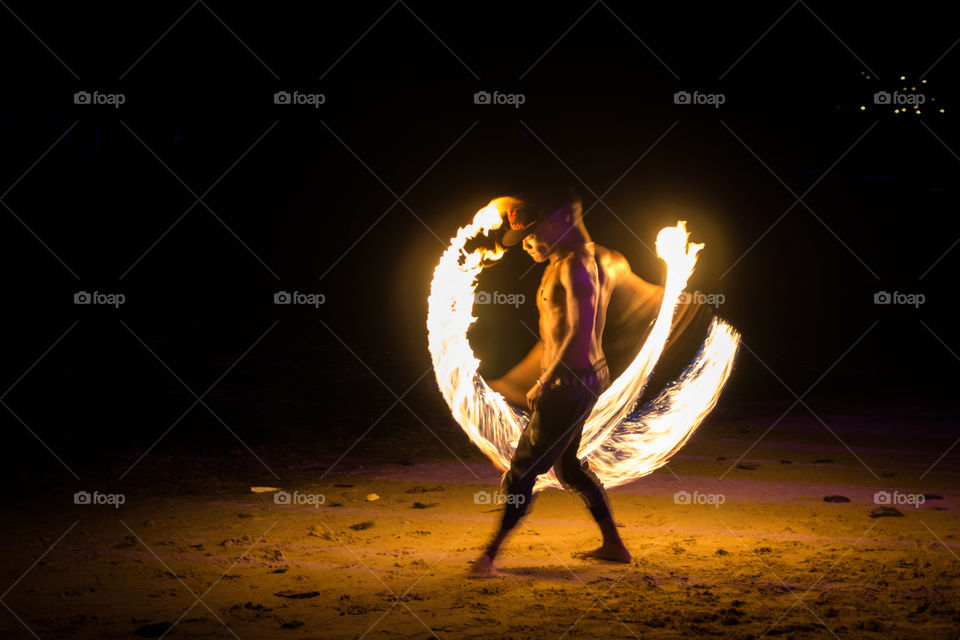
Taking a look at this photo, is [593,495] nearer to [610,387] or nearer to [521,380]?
[610,387]

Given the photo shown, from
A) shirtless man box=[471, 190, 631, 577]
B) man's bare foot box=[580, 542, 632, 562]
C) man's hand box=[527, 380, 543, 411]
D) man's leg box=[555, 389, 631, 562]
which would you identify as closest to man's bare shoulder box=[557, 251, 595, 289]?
shirtless man box=[471, 190, 631, 577]

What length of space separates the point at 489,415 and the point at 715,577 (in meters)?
1.83

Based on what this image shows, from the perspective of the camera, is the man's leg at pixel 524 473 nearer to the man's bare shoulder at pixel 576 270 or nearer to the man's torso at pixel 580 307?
the man's torso at pixel 580 307

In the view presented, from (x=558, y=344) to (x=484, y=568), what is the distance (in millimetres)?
1514

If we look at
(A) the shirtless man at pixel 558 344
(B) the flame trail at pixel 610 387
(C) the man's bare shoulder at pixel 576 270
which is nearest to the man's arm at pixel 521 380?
(B) the flame trail at pixel 610 387

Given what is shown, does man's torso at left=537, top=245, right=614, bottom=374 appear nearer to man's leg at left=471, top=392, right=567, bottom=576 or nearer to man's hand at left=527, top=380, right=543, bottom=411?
man's hand at left=527, top=380, right=543, bottom=411

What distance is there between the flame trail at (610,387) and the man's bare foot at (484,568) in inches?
25.1

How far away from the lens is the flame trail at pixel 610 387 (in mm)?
6375

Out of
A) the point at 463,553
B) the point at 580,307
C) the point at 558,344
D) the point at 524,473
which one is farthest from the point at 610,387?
the point at 463,553

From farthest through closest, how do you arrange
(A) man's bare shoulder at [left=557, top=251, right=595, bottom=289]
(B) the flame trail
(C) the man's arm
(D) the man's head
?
(C) the man's arm, (B) the flame trail, (D) the man's head, (A) man's bare shoulder at [left=557, top=251, right=595, bottom=289]

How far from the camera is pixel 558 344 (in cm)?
620

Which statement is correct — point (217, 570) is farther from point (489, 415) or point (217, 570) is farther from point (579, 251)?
point (579, 251)

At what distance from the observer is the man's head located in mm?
6219

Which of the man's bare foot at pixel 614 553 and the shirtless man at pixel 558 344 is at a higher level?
the shirtless man at pixel 558 344
